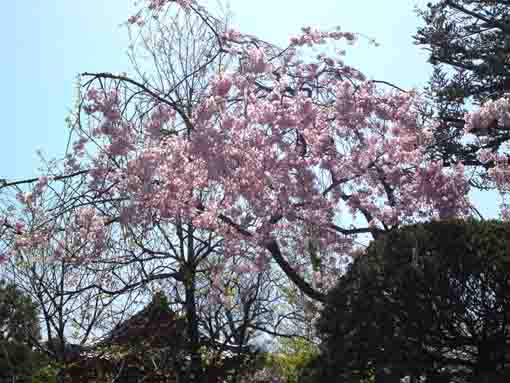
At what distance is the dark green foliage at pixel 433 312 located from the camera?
414 cm

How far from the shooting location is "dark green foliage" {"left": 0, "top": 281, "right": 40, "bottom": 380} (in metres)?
7.13

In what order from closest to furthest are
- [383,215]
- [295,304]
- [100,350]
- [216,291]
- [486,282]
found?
[486,282], [100,350], [216,291], [383,215], [295,304]

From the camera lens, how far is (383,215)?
7.17 m

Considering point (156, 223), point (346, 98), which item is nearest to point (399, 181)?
point (346, 98)

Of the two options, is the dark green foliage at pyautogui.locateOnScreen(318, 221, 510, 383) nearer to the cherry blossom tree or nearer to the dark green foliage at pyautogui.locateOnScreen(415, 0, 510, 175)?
the cherry blossom tree

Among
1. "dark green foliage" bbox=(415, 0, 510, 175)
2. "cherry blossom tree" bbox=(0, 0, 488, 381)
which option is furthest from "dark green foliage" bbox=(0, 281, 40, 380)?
"dark green foliage" bbox=(415, 0, 510, 175)

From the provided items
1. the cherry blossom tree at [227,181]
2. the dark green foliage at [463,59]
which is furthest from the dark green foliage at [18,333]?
the dark green foliage at [463,59]

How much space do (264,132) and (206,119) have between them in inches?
31.0

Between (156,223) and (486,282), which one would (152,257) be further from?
(486,282)

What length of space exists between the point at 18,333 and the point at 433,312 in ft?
18.5

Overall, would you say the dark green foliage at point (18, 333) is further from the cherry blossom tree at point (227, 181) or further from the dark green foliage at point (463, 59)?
the dark green foliage at point (463, 59)

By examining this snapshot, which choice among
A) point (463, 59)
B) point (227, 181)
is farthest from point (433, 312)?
point (463, 59)

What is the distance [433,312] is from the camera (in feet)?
13.8

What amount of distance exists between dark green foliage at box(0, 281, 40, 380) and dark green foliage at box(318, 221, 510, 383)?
410cm
